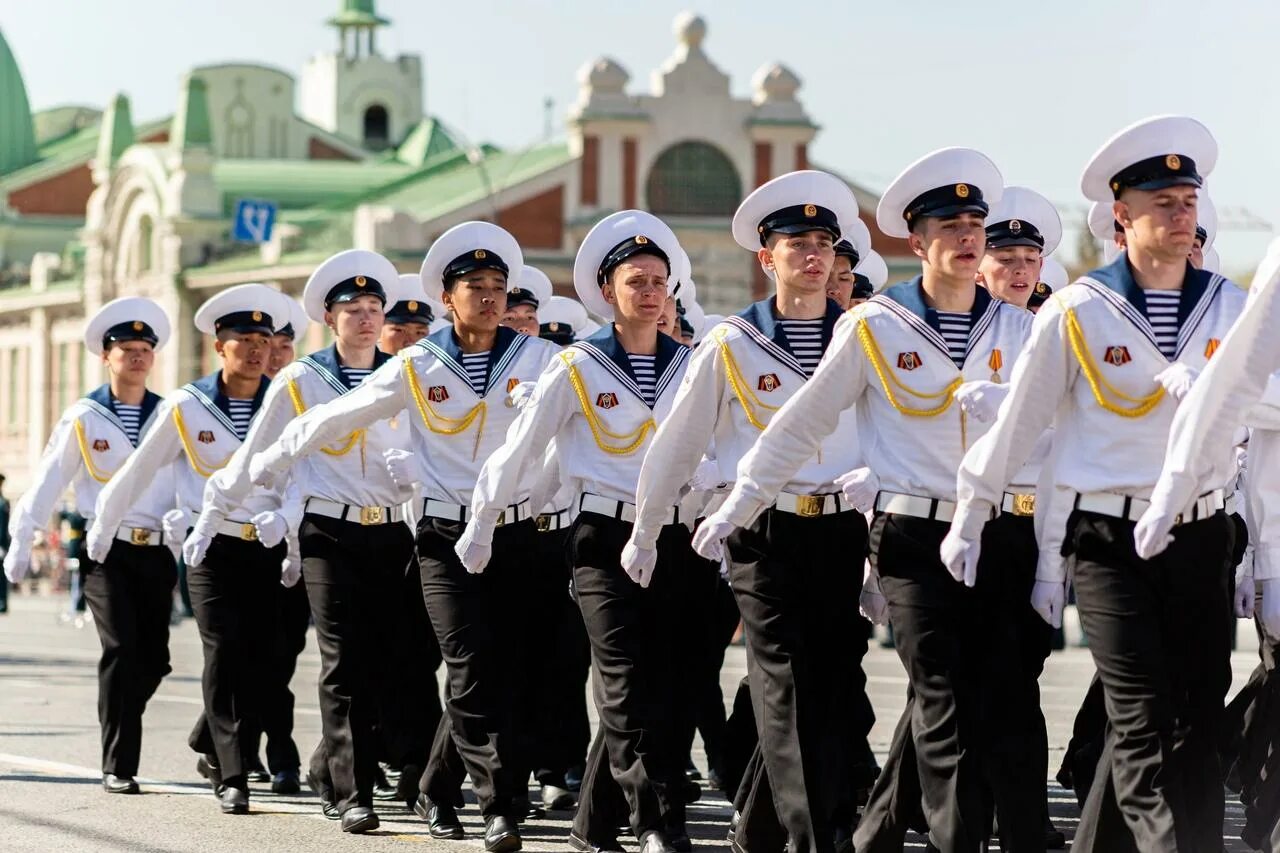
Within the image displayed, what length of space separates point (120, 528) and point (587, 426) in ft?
10.9

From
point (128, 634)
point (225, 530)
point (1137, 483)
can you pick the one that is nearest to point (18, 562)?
point (128, 634)

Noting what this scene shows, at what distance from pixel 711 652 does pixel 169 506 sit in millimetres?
3149

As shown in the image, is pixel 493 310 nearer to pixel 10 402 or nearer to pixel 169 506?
pixel 169 506

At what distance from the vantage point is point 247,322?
12117mm

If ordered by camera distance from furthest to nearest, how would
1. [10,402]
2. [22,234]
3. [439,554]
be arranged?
[22,234] < [10,402] < [439,554]

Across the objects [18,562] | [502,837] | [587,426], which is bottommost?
[502,837]

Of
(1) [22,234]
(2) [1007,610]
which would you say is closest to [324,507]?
(2) [1007,610]

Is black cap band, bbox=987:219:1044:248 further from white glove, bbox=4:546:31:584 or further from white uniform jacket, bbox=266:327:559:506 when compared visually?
white glove, bbox=4:546:31:584

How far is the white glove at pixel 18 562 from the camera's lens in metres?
12.1

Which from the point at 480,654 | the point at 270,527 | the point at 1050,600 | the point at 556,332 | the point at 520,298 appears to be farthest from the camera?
the point at 556,332

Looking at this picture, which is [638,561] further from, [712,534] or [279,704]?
[279,704]

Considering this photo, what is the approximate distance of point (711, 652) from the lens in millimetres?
10203

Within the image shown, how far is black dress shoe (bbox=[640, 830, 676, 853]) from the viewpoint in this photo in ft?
29.0

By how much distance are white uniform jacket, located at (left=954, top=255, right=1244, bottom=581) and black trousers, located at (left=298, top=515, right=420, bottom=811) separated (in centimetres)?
374
